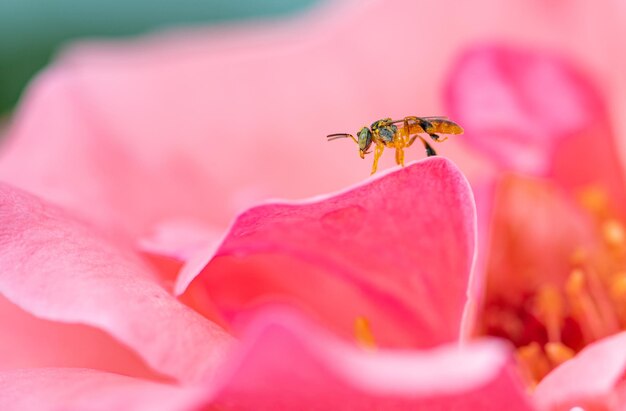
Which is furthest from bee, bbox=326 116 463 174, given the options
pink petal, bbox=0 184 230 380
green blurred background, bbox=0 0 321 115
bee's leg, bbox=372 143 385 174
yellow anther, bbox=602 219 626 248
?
green blurred background, bbox=0 0 321 115

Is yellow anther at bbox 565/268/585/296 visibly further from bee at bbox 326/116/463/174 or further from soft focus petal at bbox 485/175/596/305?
bee at bbox 326/116/463/174

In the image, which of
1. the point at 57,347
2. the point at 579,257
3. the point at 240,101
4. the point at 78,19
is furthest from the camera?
the point at 78,19

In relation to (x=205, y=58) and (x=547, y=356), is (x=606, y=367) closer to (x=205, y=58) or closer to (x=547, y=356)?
(x=547, y=356)

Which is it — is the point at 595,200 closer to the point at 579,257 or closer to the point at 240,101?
the point at 579,257

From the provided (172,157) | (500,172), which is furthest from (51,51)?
(500,172)

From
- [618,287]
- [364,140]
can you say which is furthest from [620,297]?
[364,140]

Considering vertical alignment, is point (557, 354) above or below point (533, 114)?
below
